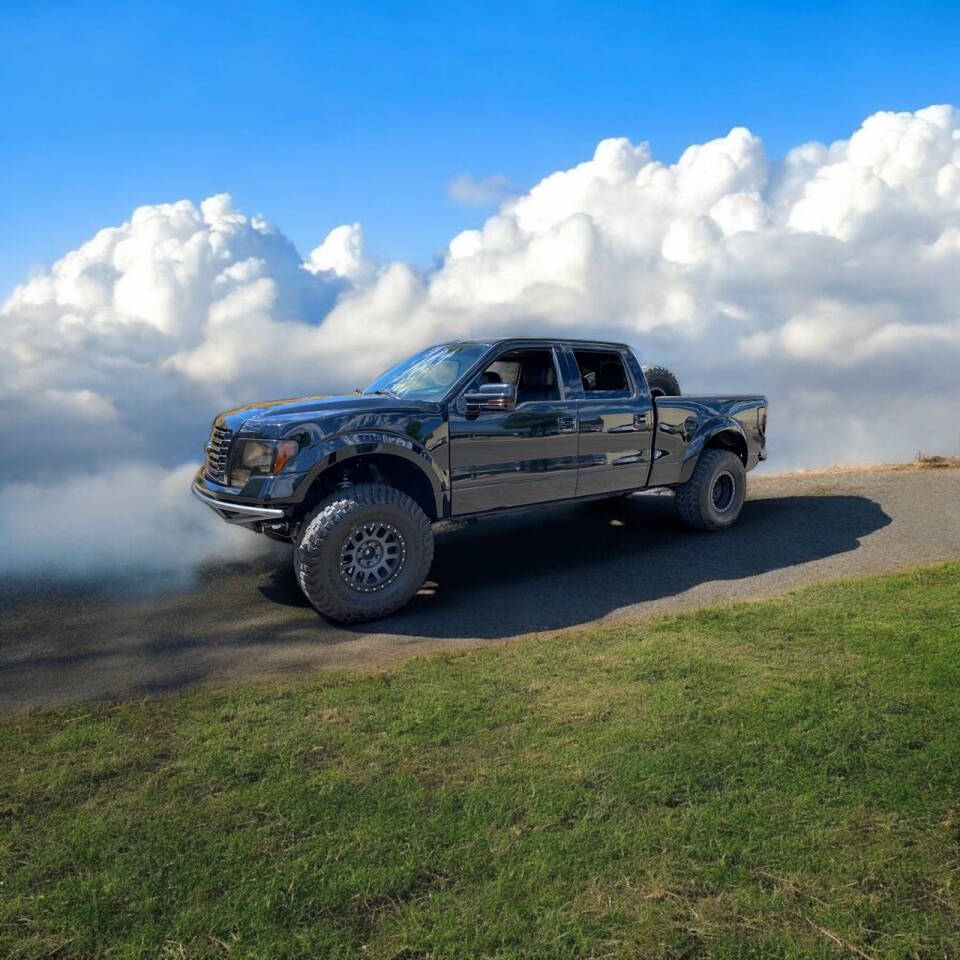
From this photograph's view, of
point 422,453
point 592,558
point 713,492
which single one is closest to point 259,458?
point 422,453

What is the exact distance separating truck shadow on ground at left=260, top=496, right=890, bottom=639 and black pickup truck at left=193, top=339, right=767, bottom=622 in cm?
65

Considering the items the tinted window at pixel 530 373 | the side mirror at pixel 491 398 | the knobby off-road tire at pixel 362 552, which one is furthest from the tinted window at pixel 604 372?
the knobby off-road tire at pixel 362 552

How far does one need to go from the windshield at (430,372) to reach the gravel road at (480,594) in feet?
6.00

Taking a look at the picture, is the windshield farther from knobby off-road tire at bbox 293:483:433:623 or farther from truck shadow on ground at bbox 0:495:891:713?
truck shadow on ground at bbox 0:495:891:713

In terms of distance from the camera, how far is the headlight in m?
6.52

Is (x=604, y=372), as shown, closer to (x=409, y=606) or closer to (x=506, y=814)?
(x=409, y=606)

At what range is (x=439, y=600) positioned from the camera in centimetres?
727

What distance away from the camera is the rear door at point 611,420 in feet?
26.6

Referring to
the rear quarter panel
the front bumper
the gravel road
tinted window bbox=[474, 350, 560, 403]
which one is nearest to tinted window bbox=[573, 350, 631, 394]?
the rear quarter panel

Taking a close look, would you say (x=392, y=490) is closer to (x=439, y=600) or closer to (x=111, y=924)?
(x=439, y=600)

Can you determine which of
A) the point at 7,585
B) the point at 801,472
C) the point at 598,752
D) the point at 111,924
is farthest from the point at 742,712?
the point at 801,472

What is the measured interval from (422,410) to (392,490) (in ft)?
2.42

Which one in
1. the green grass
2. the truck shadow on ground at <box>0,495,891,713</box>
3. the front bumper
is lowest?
the green grass

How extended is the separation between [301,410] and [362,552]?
125 centimetres
